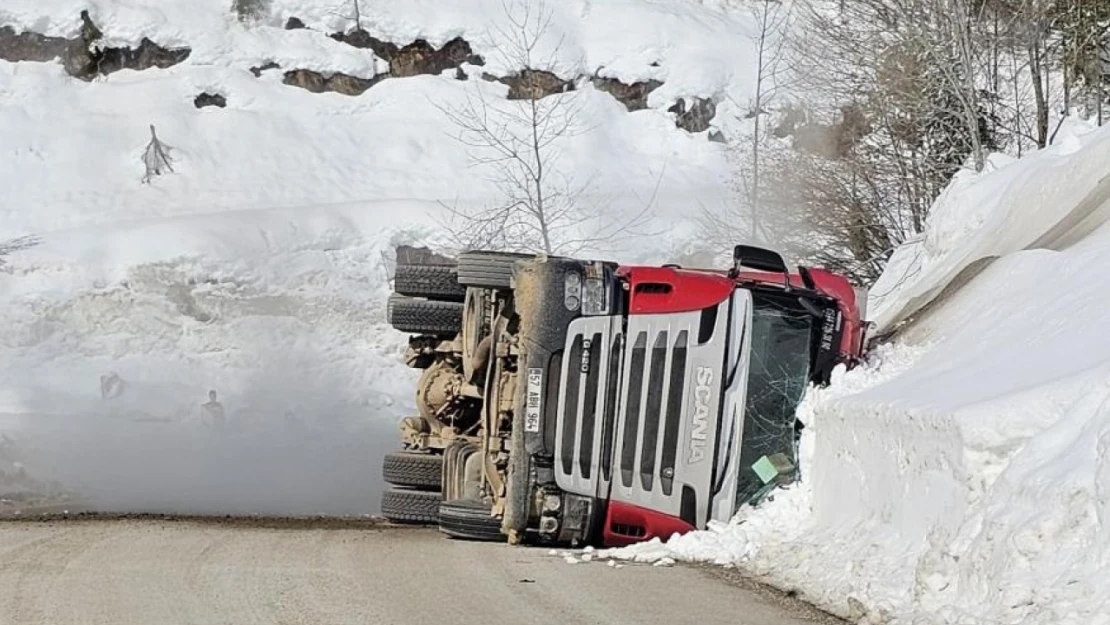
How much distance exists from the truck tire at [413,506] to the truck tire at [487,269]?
1.60 metres

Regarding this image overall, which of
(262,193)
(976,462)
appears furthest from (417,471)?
(262,193)

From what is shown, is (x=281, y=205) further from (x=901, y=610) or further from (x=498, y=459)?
(x=901, y=610)

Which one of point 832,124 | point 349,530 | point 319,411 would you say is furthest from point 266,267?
point 349,530

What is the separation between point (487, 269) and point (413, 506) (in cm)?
184

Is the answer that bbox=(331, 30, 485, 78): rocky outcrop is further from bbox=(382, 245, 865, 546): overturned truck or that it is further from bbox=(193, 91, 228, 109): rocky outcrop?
bbox=(382, 245, 865, 546): overturned truck

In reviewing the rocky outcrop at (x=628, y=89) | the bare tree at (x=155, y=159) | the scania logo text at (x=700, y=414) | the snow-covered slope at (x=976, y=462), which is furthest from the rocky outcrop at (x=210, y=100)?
the scania logo text at (x=700, y=414)

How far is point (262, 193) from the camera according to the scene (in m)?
32.3

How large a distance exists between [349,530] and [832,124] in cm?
1282

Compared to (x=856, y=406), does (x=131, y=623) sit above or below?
below

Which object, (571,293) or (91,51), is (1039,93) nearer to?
(571,293)

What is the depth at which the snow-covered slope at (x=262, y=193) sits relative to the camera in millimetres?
26938

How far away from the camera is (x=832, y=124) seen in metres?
22.0

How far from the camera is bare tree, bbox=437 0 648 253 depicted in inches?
1128

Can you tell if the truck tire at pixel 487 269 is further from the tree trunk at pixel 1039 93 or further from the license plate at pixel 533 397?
the tree trunk at pixel 1039 93
